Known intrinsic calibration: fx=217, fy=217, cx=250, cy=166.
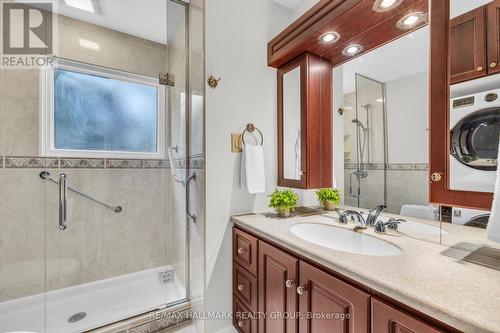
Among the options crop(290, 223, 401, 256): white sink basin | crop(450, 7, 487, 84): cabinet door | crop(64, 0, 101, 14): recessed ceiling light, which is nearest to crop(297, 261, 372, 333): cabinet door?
crop(290, 223, 401, 256): white sink basin

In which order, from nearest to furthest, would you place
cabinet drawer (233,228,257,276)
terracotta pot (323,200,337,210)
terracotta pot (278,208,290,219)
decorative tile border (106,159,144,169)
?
cabinet drawer (233,228,257,276)
terracotta pot (278,208,290,219)
terracotta pot (323,200,337,210)
decorative tile border (106,159,144,169)

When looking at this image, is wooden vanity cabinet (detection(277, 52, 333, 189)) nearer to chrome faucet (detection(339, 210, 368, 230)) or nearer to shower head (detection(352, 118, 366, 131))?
shower head (detection(352, 118, 366, 131))

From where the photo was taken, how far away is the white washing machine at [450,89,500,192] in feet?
2.50

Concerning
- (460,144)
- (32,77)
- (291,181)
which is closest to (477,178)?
(460,144)

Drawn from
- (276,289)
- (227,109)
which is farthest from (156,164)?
(276,289)

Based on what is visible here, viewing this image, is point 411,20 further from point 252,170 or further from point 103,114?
point 103,114

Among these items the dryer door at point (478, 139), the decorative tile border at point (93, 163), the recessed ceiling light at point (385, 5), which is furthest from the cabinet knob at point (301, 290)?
the recessed ceiling light at point (385, 5)

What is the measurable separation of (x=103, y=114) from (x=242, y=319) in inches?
81.6

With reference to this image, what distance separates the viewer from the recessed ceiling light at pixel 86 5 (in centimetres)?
170

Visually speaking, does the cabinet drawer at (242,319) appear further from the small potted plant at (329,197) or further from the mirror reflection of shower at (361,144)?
the mirror reflection of shower at (361,144)

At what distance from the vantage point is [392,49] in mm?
1199

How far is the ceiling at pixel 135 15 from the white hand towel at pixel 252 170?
130 cm

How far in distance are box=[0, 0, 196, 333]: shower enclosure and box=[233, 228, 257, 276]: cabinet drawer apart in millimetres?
510

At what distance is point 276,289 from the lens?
3.55 feet
